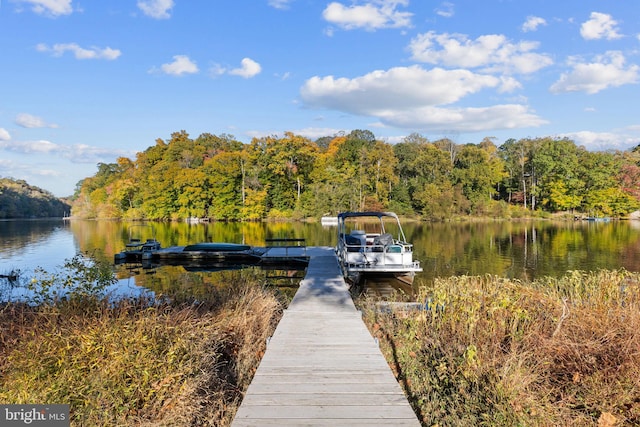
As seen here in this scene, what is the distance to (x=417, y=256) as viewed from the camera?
19578 millimetres

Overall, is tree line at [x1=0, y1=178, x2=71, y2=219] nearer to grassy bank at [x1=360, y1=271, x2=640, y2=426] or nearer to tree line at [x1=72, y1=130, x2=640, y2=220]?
tree line at [x1=72, y1=130, x2=640, y2=220]

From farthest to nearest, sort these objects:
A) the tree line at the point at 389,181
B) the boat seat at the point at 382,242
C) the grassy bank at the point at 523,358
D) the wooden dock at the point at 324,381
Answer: the tree line at the point at 389,181, the boat seat at the point at 382,242, the grassy bank at the point at 523,358, the wooden dock at the point at 324,381

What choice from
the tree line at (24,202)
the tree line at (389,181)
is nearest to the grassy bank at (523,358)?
the tree line at (389,181)

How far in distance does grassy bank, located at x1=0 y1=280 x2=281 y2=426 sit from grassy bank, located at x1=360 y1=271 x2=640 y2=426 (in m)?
2.27

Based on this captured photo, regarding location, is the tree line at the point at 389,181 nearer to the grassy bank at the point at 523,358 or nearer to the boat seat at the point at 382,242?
the boat seat at the point at 382,242

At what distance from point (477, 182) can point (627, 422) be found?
189 feet

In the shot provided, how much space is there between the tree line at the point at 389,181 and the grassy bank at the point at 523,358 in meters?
47.6

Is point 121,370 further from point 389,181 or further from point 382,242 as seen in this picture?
point 389,181

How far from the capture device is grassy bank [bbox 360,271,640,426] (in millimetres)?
4035

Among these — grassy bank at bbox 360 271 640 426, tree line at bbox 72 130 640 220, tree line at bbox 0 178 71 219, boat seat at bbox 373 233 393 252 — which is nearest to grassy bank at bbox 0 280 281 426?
grassy bank at bbox 360 271 640 426

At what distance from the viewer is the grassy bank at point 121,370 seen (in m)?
3.54

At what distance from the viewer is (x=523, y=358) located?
4609 millimetres

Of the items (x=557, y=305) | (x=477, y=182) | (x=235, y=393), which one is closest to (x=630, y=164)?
(x=477, y=182)

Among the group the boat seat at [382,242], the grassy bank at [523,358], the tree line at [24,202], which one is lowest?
the grassy bank at [523,358]
